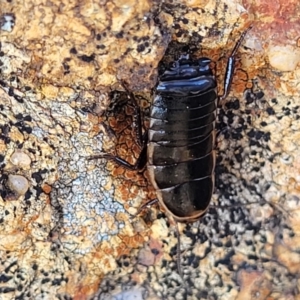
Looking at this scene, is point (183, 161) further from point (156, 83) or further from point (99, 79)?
point (99, 79)

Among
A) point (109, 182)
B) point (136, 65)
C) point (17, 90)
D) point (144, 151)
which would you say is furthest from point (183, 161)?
point (17, 90)

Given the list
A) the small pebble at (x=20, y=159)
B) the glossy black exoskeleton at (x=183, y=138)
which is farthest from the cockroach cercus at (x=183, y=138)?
the small pebble at (x=20, y=159)

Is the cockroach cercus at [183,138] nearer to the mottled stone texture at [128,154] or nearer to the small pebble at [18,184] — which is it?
the mottled stone texture at [128,154]

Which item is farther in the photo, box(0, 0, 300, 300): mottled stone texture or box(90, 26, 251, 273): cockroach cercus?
box(90, 26, 251, 273): cockroach cercus

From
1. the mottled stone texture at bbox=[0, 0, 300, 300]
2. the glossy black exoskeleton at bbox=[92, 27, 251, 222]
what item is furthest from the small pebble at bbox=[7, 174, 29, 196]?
the glossy black exoskeleton at bbox=[92, 27, 251, 222]

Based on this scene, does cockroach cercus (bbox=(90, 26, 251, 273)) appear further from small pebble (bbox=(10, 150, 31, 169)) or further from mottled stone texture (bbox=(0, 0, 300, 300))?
small pebble (bbox=(10, 150, 31, 169))
